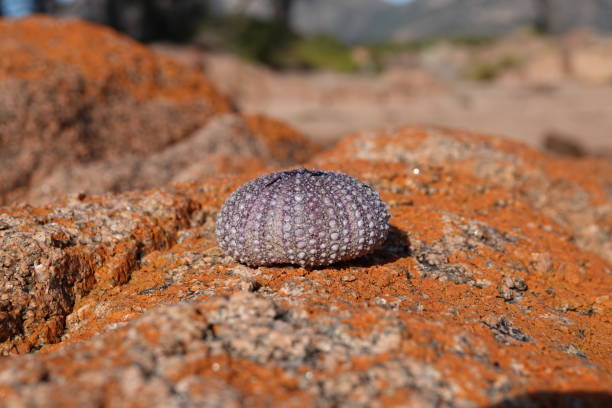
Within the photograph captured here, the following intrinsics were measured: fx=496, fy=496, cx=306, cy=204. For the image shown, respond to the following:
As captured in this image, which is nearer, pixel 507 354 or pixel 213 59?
pixel 507 354

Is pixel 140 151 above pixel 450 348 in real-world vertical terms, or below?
below

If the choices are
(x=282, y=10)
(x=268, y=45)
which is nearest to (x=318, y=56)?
(x=268, y=45)

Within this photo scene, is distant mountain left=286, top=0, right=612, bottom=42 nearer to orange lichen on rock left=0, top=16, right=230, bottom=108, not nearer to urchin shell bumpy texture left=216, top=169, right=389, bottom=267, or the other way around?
orange lichen on rock left=0, top=16, right=230, bottom=108

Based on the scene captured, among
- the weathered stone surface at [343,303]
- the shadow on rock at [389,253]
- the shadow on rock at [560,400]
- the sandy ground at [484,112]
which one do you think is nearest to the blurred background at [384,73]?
the sandy ground at [484,112]

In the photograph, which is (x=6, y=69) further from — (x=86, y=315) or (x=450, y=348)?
(x=450, y=348)

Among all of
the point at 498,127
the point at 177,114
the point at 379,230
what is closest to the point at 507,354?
the point at 379,230

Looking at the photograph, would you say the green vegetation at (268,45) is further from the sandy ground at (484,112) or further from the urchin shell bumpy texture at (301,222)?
the urchin shell bumpy texture at (301,222)

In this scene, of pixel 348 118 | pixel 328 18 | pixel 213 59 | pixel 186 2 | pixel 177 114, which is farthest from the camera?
pixel 328 18

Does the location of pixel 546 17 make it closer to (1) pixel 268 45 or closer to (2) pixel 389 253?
(1) pixel 268 45
